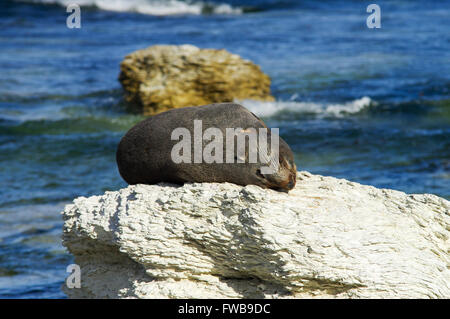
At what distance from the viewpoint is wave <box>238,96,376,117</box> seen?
1383cm

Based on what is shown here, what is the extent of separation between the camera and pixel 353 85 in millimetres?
15844

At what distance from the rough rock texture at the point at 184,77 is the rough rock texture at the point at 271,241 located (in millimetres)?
8397

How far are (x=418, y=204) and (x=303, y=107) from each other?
9341 millimetres

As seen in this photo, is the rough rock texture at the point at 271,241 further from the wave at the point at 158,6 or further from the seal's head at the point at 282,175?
the wave at the point at 158,6

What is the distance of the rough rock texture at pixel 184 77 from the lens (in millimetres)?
13388

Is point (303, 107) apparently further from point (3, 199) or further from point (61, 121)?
point (3, 199)

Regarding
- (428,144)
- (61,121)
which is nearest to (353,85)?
(428,144)

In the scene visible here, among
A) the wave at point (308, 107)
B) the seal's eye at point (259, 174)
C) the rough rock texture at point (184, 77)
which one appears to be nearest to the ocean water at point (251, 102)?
the wave at point (308, 107)

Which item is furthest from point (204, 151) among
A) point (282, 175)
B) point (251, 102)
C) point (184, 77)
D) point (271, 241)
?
point (251, 102)

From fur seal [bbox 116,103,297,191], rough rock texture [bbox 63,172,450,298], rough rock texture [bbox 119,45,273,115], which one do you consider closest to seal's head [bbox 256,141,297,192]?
fur seal [bbox 116,103,297,191]

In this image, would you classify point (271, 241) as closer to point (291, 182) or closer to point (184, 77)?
point (291, 182)

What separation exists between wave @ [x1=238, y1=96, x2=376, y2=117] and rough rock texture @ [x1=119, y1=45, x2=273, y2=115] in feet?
0.96

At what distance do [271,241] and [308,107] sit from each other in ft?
33.1

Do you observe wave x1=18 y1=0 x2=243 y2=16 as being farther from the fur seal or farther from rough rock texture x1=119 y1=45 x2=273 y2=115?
the fur seal
